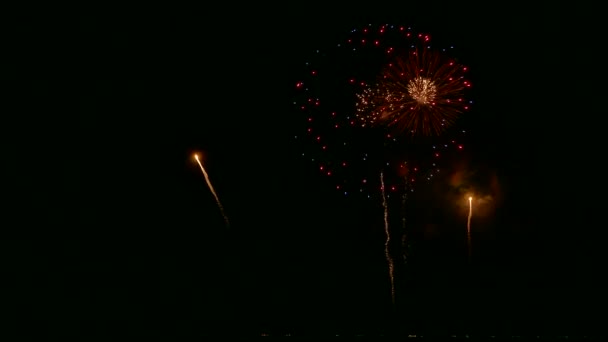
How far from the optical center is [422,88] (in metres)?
7.57

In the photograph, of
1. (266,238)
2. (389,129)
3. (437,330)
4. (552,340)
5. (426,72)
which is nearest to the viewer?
(552,340)

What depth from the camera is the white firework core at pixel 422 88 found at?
24.8ft

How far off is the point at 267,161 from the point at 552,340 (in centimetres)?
633

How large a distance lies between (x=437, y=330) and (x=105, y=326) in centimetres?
682

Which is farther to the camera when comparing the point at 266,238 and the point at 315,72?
the point at 266,238

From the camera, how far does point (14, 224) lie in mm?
A: 10328

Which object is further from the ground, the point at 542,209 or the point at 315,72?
the point at 315,72

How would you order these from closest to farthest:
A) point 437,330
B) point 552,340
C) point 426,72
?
point 552,340
point 426,72
point 437,330

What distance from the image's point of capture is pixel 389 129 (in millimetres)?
8227

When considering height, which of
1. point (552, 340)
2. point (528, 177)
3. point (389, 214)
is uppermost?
point (528, 177)

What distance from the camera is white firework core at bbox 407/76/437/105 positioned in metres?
7.56

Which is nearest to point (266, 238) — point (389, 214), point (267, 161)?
point (267, 161)

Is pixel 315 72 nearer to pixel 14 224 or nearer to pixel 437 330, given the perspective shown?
pixel 437 330

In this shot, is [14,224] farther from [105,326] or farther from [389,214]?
[389,214]
